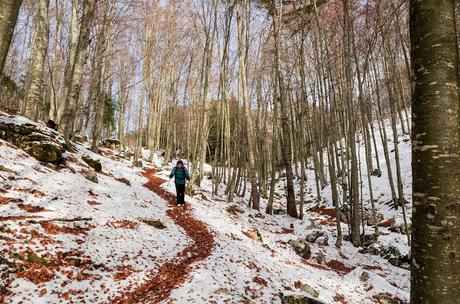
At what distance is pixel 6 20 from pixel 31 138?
8030 mm

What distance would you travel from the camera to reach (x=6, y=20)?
→ 11.6 feet

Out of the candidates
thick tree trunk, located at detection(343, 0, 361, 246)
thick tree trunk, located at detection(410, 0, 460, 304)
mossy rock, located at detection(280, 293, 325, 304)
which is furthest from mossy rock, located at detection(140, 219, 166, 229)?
thick tree trunk, located at detection(410, 0, 460, 304)

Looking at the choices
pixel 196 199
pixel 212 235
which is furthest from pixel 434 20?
pixel 196 199

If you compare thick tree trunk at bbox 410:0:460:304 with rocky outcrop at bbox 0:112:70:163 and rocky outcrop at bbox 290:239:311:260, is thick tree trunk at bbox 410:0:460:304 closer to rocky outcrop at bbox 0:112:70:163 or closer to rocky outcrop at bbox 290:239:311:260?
rocky outcrop at bbox 290:239:311:260

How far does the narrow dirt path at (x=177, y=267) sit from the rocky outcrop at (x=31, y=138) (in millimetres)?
4527

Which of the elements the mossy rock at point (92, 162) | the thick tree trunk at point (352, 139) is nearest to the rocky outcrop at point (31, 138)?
the mossy rock at point (92, 162)

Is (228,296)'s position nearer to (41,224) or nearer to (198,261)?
(198,261)

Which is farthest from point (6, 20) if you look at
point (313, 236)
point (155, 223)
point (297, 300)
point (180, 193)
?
point (313, 236)

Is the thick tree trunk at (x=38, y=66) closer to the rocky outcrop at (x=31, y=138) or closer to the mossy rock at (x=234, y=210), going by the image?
the rocky outcrop at (x=31, y=138)

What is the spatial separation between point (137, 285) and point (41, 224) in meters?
2.50

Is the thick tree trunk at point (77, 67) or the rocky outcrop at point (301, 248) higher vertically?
the thick tree trunk at point (77, 67)

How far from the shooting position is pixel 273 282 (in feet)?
21.5

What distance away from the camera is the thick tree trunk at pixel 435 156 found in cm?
232

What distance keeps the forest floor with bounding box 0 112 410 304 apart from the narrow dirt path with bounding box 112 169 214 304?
2 centimetres
